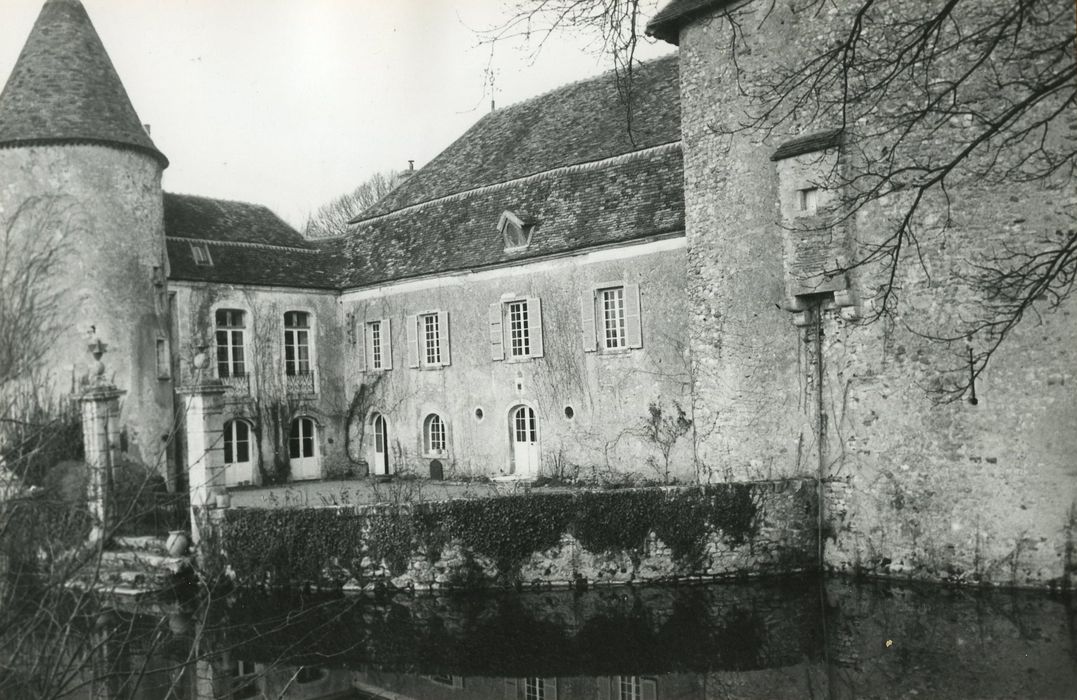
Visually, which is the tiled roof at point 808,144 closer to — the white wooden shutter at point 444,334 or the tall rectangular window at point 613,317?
the tall rectangular window at point 613,317

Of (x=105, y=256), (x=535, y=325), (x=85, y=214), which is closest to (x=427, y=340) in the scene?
(x=535, y=325)

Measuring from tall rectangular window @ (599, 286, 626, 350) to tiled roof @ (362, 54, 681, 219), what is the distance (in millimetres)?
2807

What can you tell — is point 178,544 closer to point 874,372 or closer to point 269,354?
point 269,354

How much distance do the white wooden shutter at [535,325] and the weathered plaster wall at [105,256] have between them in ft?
23.3

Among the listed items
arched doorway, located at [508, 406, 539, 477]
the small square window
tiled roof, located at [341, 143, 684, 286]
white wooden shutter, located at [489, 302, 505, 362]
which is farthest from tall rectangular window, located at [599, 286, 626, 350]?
the small square window

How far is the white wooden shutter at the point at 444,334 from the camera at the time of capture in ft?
63.5

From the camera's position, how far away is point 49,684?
305cm

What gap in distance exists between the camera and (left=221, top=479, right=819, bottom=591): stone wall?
11805mm

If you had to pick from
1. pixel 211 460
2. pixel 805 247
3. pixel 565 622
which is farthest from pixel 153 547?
pixel 805 247

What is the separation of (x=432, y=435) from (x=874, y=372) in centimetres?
1085

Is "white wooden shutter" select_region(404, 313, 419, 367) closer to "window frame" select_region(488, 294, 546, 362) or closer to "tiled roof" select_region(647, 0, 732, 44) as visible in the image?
"window frame" select_region(488, 294, 546, 362)

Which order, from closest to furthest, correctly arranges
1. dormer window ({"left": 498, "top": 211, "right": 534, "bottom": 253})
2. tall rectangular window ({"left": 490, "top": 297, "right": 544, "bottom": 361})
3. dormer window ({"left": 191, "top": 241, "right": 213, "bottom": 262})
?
dormer window ({"left": 498, "top": 211, "right": 534, "bottom": 253}), tall rectangular window ({"left": 490, "top": 297, "right": 544, "bottom": 361}), dormer window ({"left": 191, "top": 241, "right": 213, "bottom": 262})

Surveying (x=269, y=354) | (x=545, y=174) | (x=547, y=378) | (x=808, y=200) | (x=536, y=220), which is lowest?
(x=547, y=378)

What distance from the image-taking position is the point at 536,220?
18.0m
